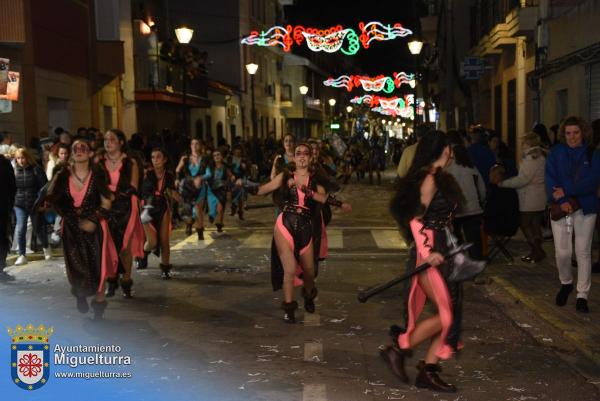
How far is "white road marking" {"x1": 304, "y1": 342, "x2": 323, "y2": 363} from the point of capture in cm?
666

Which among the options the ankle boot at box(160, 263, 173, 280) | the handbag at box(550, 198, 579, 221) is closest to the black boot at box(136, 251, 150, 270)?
the ankle boot at box(160, 263, 173, 280)

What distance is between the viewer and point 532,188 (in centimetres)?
1101

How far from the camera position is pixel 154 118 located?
33.9 metres

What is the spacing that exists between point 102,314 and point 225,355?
6.59 feet

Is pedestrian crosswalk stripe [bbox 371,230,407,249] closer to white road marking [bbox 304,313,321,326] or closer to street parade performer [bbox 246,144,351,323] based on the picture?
white road marking [bbox 304,313,321,326]

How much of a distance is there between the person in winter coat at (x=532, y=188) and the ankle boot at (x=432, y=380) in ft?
16.4

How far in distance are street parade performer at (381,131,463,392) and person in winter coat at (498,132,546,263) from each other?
4842 mm

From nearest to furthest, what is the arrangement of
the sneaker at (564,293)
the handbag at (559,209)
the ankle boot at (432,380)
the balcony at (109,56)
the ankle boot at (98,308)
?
the ankle boot at (432,380)
the handbag at (559,209)
the ankle boot at (98,308)
the sneaker at (564,293)
the balcony at (109,56)

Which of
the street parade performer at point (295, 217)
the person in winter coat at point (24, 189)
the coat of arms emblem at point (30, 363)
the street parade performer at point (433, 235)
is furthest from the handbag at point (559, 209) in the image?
the person in winter coat at point (24, 189)

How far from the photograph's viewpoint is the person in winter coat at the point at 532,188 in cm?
1070

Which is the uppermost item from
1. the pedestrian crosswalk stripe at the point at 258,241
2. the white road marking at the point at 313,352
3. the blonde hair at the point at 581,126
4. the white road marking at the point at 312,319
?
the blonde hair at the point at 581,126

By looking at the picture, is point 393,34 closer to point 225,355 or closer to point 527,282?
point 527,282

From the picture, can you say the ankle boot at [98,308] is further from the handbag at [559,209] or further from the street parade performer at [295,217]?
the handbag at [559,209]

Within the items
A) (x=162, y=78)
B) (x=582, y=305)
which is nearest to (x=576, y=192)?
(x=582, y=305)
